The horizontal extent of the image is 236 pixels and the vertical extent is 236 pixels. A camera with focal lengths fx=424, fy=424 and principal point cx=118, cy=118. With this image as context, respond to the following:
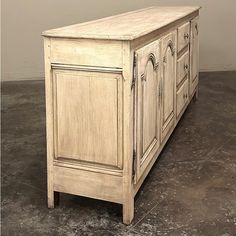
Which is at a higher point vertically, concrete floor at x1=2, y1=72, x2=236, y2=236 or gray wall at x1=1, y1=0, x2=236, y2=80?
gray wall at x1=1, y1=0, x2=236, y2=80

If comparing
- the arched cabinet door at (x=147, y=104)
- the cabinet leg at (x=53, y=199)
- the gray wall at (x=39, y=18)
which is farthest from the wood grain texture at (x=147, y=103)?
the gray wall at (x=39, y=18)

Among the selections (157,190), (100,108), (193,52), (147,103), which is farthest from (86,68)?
(193,52)

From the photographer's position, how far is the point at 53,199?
2121mm

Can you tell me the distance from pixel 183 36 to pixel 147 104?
110cm

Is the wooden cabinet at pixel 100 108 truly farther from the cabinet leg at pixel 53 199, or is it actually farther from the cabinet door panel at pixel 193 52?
the cabinet door panel at pixel 193 52

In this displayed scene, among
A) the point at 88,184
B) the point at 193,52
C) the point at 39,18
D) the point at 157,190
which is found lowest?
the point at 157,190

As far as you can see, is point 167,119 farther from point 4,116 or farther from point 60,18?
point 60,18

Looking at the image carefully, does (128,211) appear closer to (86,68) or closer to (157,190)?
(157,190)

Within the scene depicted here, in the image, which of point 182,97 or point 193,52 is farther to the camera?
point 193,52

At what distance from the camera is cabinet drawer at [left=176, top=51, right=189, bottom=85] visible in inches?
117

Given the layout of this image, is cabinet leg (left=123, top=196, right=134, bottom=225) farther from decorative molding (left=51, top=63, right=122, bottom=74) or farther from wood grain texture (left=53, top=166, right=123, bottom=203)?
decorative molding (left=51, top=63, right=122, bottom=74)

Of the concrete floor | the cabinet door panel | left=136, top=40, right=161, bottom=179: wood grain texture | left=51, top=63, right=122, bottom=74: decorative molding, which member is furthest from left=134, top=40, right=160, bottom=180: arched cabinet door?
the cabinet door panel

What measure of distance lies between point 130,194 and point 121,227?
16 centimetres

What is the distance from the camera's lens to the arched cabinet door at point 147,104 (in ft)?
6.45
